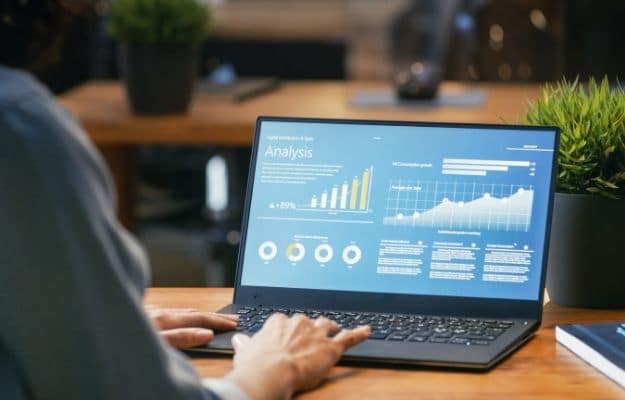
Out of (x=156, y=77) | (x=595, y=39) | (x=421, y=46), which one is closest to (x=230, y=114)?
(x=156, y=77)

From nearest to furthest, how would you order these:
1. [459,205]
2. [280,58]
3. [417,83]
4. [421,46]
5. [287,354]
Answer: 1. [287,354]
2. [459,205]
3. [417,83]
4. [421,46]
5. [280,58]

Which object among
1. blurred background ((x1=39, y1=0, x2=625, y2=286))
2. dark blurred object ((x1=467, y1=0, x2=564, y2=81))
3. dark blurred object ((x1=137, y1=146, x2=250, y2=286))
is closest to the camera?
blurred background ((x1=39, y1=0, x2=625, y2=286))

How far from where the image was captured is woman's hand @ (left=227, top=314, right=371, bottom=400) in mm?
1154

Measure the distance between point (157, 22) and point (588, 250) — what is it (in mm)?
1766

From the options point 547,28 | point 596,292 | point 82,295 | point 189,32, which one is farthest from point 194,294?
point 547,28

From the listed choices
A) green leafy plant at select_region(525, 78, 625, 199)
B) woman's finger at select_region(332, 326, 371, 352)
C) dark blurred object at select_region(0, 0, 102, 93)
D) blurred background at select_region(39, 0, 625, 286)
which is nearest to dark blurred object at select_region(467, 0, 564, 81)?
blurred background at select_region(39, 0, 625, 286)

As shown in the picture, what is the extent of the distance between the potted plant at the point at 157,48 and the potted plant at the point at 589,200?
1662 mm

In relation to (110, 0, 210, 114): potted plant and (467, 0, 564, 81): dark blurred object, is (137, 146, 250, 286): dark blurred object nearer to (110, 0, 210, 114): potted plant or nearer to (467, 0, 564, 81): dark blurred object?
(467, 0, 564, 81): dark blurred object

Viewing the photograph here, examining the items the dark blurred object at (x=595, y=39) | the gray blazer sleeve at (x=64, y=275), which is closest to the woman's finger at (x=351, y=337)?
the gray blazer sleeve at (x=64, y=275)

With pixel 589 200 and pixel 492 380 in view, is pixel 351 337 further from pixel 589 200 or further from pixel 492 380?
pixel 589 200

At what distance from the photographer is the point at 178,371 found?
102 cm

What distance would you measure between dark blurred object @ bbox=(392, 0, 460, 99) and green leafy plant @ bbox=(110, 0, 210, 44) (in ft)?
1.84

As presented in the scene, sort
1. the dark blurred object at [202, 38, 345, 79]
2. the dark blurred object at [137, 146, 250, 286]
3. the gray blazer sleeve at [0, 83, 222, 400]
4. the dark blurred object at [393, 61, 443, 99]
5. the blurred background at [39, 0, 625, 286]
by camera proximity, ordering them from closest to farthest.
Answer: the gray blazer sleeve at [0, 83, 222, 400] → the dark blurred object at [393, 61, 443, 99] → the blurred background at [39, 0, 625, 286] → the dark blurred object at [137, 146, 250, 286] → the dark blurred object at [202, 38, 345, 79]

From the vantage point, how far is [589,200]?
146 cm
